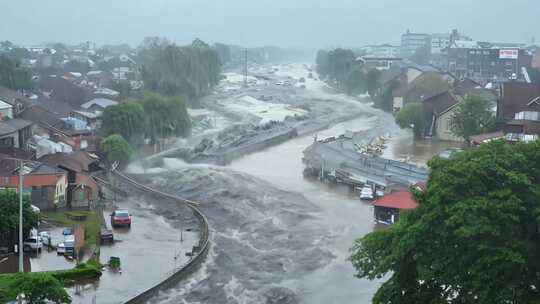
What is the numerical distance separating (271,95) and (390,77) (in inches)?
196

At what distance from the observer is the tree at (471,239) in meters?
5.95

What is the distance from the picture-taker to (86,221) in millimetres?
11695

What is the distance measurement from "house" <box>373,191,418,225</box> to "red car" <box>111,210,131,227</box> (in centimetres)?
357

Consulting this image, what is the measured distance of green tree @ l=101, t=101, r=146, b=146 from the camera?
57.7 ft

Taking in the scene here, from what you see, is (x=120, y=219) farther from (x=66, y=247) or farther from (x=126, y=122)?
(x=126, y=122)

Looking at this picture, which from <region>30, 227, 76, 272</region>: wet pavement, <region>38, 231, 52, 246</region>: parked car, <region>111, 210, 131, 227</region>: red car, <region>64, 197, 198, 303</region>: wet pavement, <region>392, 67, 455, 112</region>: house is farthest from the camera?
<region>392, 67, 455, 112</region>: house

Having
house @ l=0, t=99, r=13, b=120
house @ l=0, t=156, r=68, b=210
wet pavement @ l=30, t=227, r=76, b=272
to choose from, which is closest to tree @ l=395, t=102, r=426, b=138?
house @ l=0, t=99, r=13, b=120

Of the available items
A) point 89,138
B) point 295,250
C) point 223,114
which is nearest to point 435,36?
point 223,114

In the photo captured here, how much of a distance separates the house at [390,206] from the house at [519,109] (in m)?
5.93

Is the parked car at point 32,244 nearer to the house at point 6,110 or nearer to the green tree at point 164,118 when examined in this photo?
the house at point 6,110

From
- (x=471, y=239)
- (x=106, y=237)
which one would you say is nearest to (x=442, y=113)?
(x=106, y=237)

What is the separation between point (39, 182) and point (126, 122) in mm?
5556

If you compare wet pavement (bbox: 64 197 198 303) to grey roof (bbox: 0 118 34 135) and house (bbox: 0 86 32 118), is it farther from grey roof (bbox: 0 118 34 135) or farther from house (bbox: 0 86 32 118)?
house (bbox: 0 86 32 118)

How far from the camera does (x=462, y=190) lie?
6434 millimetres
